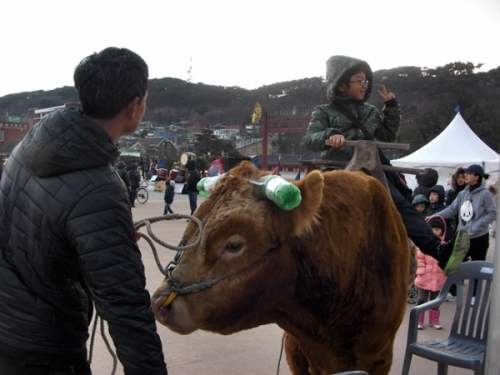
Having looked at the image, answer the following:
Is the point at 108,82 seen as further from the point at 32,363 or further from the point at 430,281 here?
the point at 430,281

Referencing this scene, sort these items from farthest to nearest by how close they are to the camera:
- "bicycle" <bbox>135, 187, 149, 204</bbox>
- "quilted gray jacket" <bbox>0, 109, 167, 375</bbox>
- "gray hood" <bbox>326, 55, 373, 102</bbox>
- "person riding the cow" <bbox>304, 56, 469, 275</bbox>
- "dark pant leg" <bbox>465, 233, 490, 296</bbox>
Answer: "bicycle" <bbox>135, 187, 149, 204</bbox>
"dark pant leg" <bbox>465, 233, 490, 296</bbox>
"gray hood" <bbox>326, 55, 373, 102</bbox>
"person riding the cow" <bbox>304, 56, 469, 275</bbox>
"quilted gray jacket" <bbox>0, 109, 167, 375</bbox>

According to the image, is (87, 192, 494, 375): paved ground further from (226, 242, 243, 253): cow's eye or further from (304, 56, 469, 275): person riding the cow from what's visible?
(226, 242, 243, 253): cow's eye

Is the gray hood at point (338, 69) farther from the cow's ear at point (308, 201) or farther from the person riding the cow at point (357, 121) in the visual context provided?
the cow's ear at point (308, 201)

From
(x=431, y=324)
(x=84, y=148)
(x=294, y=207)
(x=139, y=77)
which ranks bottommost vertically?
(x=431, y=324)

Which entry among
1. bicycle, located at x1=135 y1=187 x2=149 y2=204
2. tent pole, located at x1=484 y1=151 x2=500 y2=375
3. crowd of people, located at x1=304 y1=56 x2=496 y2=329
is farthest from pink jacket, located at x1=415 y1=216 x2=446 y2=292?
bicycle, located at x1=135 y1=187 x2=149 y2=204

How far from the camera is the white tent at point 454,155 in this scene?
14.4 metres

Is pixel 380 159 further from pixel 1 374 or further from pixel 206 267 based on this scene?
pixel 1 374

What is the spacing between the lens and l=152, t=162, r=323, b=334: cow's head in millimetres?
2135

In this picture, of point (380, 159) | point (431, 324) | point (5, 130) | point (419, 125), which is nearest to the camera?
point (380, 159)

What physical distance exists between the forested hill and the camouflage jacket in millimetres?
11785

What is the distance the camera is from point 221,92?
9769cm

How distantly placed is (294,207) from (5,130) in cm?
7766

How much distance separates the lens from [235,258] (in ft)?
7.15

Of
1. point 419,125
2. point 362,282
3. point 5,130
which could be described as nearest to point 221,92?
point 5,130
